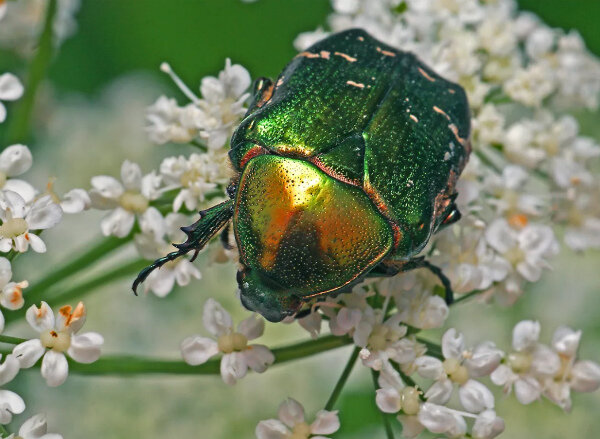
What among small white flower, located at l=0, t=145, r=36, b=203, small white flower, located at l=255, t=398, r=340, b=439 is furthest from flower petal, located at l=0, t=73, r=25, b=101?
small white flower, located at l=255, t=398, r=340, b=439

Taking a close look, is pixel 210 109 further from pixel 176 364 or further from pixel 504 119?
pixel 504 119

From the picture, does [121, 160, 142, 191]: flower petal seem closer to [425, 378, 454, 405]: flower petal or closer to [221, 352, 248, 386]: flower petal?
[221, 352, 248, 386]: flower petal

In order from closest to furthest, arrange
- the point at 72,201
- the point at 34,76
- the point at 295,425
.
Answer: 1. the point at 295,425
2. the point at 72,201
3. the point at 34,76

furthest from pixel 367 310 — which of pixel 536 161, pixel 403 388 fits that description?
pixel 536 161

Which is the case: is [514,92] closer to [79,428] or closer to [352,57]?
[352,57]

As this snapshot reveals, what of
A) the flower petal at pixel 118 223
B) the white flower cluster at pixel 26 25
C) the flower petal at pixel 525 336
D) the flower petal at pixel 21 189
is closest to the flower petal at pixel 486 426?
the flower petal at pixel 525 336

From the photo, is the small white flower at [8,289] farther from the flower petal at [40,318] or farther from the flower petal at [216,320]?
the flower petal at [216,320]

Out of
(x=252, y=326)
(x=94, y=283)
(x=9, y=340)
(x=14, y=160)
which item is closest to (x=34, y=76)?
(x=14, y=160)
